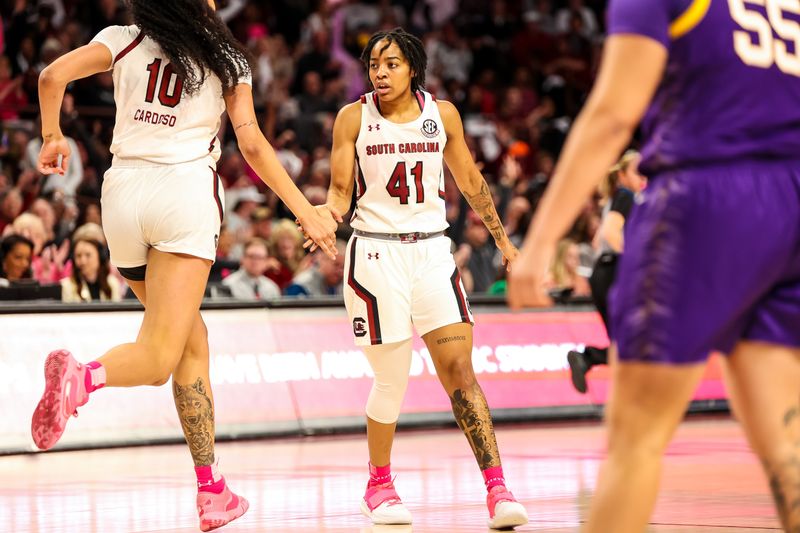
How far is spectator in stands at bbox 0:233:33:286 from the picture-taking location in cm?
1168

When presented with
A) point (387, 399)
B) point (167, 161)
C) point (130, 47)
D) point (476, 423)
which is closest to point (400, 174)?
point (387, 399)

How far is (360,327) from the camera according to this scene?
21.5 ft

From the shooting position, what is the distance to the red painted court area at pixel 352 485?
6.10 meters

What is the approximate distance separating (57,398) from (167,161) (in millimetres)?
1113

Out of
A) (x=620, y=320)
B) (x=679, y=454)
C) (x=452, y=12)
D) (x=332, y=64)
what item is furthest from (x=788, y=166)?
(x=452, y=12)

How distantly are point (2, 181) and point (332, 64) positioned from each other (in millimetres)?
6193

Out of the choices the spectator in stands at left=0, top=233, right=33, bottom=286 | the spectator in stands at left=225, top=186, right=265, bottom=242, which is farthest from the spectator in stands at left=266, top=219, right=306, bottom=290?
the spectator in stands at left=0, top=233, right=33, bottom=286

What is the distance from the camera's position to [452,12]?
21562mm

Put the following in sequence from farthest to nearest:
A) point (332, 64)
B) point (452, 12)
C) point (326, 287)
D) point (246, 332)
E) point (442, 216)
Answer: point (452, 12) → point (332, 64) → point (326, 287) → point (246, 332) → point (442, 216)

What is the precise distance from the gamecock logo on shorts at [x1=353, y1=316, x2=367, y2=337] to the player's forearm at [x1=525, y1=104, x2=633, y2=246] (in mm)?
3394

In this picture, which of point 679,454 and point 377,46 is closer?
point 377,46

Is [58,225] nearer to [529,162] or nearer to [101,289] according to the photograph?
[101,289]

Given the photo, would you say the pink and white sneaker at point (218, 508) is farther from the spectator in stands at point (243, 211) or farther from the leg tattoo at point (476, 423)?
the spectator in stands at point (243, 211)

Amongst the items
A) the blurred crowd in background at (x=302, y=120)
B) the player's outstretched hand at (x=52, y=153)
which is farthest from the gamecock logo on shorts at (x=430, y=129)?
the blurred crowd in background at (x=302, y=120)
